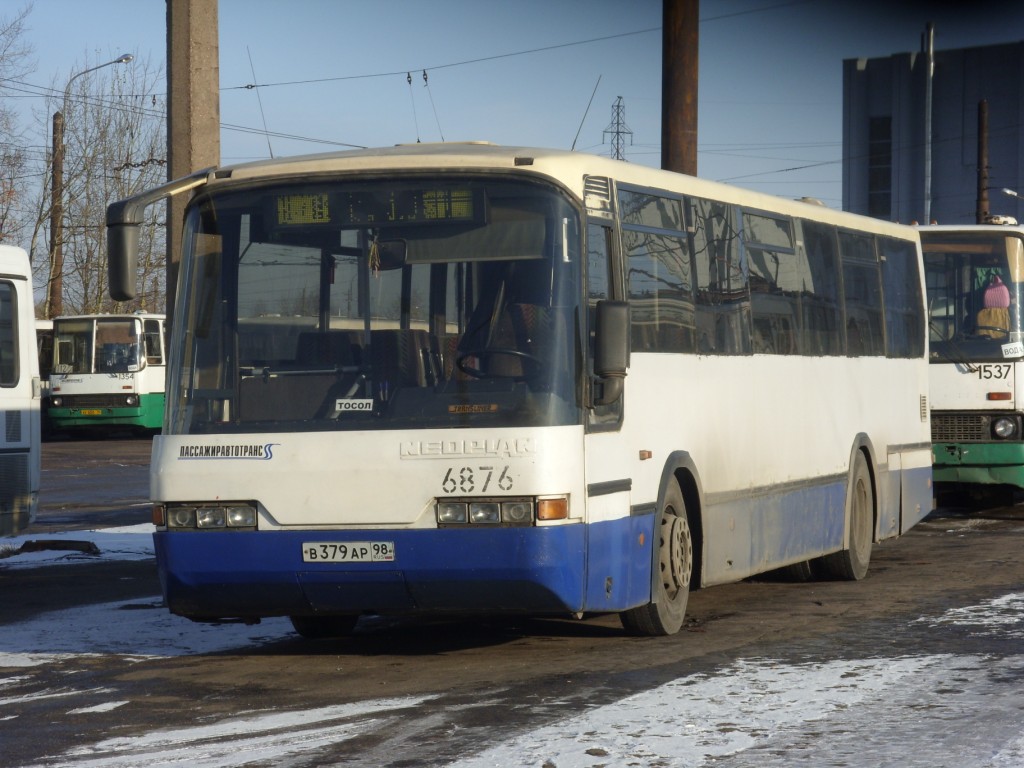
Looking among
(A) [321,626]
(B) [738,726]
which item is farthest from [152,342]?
(B) [738,726]

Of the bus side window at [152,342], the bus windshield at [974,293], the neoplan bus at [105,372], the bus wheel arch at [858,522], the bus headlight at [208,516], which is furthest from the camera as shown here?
the bus side window at [152,342]

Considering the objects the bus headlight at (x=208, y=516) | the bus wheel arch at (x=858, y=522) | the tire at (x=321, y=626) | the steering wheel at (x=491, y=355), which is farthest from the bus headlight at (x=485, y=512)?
the bus wheel arch at (x=858, y=522)

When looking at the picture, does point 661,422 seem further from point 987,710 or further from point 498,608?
point 987,710

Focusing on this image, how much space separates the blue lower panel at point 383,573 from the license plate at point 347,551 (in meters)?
0.02

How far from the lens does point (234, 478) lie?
894 cm

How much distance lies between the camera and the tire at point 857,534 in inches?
526

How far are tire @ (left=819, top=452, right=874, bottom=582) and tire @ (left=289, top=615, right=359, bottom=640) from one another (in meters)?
4.30

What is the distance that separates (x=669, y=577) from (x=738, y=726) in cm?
282

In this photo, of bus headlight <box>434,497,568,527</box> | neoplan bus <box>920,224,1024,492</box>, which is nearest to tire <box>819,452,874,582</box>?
neoplan bus <box>920,224,1024,492</box>

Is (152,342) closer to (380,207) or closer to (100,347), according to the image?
(100,347)

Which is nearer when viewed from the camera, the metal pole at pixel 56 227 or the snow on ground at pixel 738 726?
the snow on ground at pixel 738 726

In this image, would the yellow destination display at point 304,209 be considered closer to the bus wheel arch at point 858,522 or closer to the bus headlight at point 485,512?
the bus headlight at point 485,512

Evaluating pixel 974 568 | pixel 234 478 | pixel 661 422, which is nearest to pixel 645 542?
pixel 661 422

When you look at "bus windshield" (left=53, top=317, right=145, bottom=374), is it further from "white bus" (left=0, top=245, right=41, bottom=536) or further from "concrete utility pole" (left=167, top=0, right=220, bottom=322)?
"concrete utility pole" (left=167, top=0, right=220, bottom=322)
